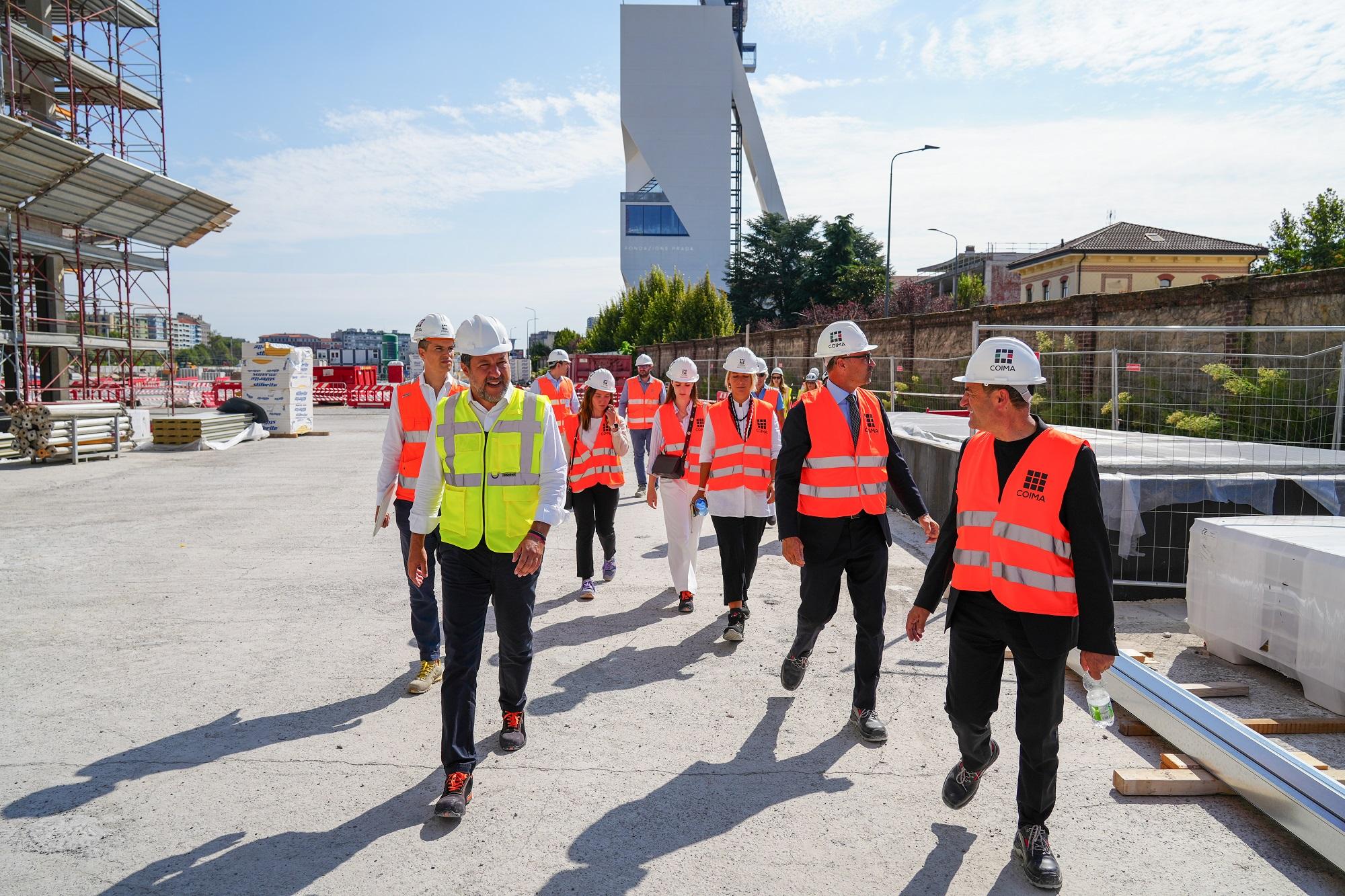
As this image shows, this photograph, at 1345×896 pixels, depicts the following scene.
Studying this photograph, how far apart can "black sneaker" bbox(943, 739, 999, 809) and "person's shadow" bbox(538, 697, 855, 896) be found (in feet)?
1.63

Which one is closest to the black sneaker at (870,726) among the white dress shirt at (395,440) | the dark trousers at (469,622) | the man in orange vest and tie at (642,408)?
the dark trousers at (469,622)

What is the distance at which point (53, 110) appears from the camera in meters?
26.5

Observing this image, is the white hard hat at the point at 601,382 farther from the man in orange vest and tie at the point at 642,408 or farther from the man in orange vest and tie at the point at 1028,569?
the man in orange vest and tie at the point at 642,408

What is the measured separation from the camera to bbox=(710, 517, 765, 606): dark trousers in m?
6.14

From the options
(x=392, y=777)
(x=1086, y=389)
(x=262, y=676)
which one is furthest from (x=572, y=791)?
(x=1086, y=389)

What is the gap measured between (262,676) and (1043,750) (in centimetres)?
430

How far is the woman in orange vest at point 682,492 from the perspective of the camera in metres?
6.88

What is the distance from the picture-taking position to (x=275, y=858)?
3.36 metres

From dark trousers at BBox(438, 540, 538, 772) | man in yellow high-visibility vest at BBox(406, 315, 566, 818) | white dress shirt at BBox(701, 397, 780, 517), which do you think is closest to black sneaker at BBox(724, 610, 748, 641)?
white dress shirt at BBox(701, 397, 780, 517)

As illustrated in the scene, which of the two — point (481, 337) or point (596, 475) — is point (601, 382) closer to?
point (596, 475)

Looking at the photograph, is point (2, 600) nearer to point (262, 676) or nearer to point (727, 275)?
point (262, 676)

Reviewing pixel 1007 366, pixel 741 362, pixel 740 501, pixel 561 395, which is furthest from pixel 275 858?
pixel 561 395

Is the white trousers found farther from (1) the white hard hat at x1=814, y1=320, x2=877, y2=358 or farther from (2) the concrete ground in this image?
(1) the white hard hat at x1=814, y1=320, x2=877, y2=358

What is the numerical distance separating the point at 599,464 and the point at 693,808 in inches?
154
